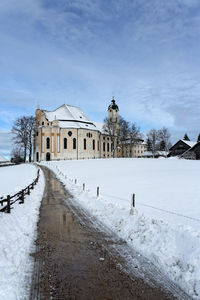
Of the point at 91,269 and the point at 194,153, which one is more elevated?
the point at 194,153

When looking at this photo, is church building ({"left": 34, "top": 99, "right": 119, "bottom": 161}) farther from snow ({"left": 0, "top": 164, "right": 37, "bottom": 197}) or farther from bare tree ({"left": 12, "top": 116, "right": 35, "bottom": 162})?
snow ({"left": 0, "top": 164, "right": 37, "bottom": 197})

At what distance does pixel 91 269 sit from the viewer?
5609 millimetres

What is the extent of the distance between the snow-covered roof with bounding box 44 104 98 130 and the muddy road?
63996mm

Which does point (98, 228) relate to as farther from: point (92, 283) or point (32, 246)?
point (92, 283)

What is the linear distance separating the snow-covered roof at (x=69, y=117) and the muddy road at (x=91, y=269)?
63996mm

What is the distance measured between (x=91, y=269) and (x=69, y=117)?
7143cm

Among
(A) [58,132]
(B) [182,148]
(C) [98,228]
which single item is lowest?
(C) [98,228]

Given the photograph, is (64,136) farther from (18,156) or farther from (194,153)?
(194,153)

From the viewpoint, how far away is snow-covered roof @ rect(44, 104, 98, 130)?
71500 millimetres

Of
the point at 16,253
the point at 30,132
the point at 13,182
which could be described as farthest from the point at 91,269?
the point at 30,132

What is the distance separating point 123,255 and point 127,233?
5.46ft

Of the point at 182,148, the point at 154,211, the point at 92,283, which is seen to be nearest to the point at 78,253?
the point at 92,283

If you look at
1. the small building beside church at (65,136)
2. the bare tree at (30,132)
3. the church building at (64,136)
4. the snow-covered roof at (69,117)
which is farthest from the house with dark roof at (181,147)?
the bare tree at (30,132)

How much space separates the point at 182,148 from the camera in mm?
61188
